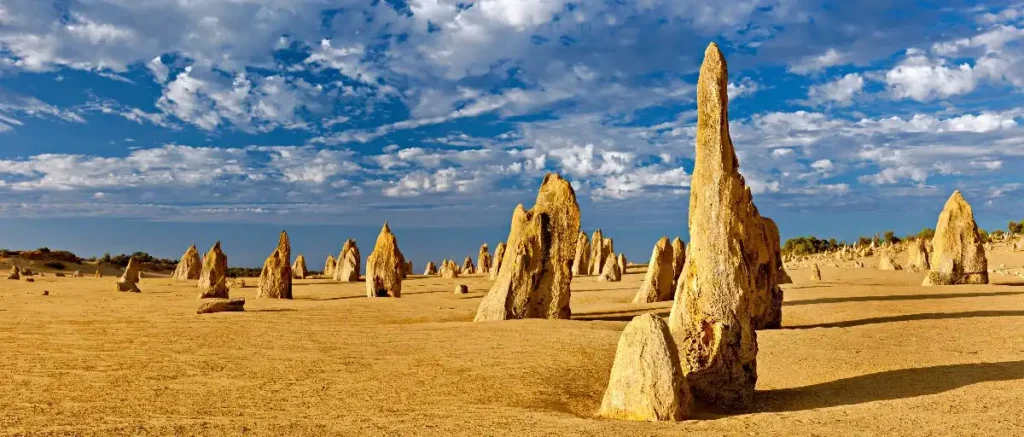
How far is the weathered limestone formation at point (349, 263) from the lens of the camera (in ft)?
136

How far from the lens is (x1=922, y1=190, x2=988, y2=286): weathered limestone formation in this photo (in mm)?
27234

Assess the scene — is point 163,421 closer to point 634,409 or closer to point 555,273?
point 634,409

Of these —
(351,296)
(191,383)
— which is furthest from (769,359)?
(351,296)

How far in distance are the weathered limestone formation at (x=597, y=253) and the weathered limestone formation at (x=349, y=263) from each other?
1698cm

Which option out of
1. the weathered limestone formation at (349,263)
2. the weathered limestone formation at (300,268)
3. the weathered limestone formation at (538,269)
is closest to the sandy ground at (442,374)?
the weathered limestone formation at (538,269)

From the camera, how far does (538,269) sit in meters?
17.4

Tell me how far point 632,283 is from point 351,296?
13726mm

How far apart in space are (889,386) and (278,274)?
847 inches

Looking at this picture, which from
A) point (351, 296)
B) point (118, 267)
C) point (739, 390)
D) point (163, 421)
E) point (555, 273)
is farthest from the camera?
point (118, 267)

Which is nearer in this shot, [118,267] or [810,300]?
[810,300]

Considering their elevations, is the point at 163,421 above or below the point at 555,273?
below

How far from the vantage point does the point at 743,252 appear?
10.4 metres

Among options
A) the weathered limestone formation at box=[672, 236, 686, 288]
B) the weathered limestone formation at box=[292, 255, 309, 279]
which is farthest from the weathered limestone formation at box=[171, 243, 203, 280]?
the weathered limestone formation at box=[672, 236, 686, 288]

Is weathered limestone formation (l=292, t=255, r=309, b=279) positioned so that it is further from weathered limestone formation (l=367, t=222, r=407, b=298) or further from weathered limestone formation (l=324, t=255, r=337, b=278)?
weathered limestone formation (l=367, t=222, r=407, b=298)
